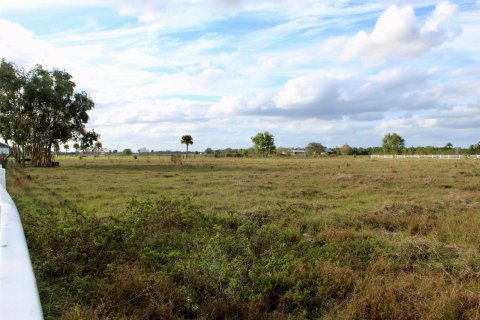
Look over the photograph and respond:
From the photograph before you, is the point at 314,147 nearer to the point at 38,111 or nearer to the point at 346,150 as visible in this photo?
the point at 346,150

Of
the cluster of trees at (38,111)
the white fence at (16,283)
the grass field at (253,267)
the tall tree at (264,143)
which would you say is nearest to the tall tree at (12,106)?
the cluster of trees at (38,111)

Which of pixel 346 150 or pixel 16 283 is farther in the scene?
pixel 346 150

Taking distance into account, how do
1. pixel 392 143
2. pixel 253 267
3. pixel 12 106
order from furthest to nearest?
pixel 392 143
pixel 12 106
pixel 253 267

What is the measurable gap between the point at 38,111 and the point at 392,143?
82.2 metres

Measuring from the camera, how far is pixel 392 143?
9738 centimetres

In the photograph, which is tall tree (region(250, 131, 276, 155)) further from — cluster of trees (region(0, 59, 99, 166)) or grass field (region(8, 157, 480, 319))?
grass field (region(8, 157, 480, 319))

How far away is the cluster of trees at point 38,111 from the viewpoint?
35.0m

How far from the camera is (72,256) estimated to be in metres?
5.32

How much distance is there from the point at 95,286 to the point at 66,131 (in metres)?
36.8

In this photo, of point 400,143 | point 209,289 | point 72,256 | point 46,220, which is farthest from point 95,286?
point 400,143

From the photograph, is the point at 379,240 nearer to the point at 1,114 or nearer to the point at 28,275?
the point at 28,275

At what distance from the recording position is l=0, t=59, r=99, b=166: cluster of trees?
115 ft

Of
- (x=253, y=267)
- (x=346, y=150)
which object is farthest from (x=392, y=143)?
(x=253, y=267)

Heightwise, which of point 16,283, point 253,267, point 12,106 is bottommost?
point 253,267
